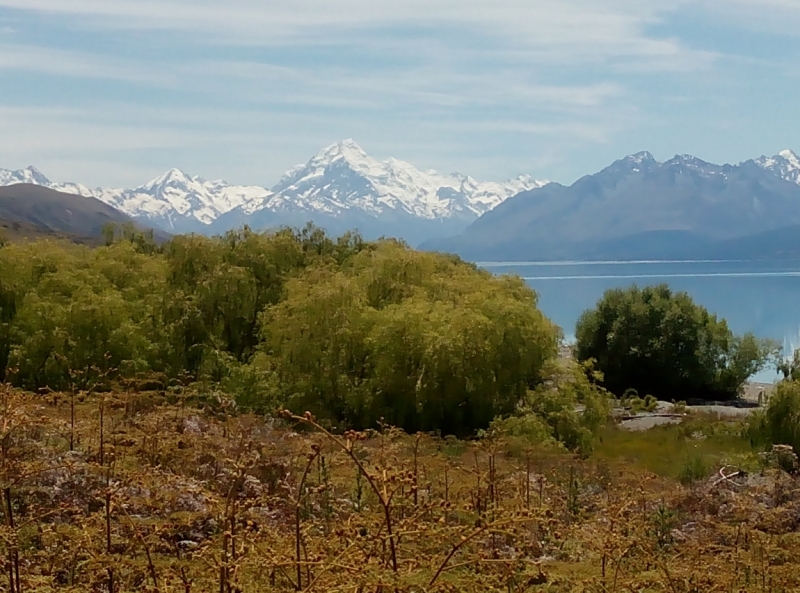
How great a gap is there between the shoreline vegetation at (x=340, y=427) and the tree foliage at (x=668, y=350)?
21.6 feet

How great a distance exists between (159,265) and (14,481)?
2725 cm

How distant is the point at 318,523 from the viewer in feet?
18.2

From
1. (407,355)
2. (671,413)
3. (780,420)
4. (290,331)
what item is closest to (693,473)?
(407,355)

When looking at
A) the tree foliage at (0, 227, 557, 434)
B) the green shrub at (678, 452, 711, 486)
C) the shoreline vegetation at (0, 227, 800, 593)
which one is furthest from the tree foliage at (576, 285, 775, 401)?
the green shrub at (678, 452, 711, 486)

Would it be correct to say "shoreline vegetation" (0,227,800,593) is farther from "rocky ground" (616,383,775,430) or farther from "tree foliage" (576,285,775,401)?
"tree foliage" (576,285,775,401)

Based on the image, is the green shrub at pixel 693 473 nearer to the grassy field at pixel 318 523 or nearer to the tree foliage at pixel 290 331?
the grassy field at pixel 318 523

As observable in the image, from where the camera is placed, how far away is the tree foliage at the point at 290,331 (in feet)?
77.4

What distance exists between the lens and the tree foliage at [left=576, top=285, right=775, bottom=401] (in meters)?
47.9

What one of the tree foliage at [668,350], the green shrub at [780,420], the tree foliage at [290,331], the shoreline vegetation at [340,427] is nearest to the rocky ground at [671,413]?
the shoreline vegetation at [340,427]

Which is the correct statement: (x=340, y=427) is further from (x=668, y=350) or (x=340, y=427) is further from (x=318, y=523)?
(x=668, y=350)

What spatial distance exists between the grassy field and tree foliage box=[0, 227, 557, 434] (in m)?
11.4

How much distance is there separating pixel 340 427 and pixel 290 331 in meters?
4.09

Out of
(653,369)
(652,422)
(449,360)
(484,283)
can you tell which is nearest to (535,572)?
(449,360)

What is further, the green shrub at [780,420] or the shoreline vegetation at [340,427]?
the green shrub at [780,420]
